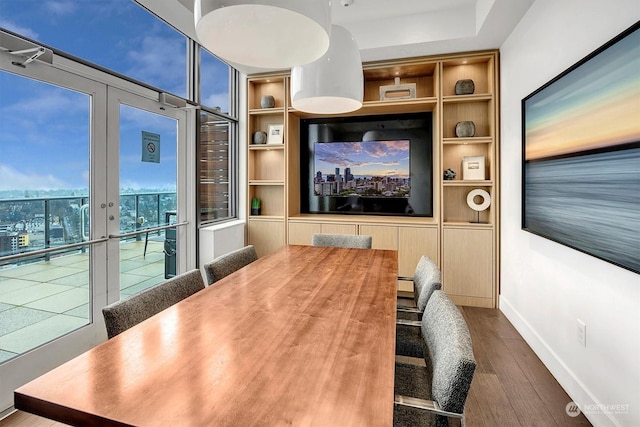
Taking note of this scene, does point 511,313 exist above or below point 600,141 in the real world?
below

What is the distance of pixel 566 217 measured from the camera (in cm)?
200

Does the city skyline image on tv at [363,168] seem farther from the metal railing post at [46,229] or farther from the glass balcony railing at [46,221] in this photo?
the metal railing post at [46,229]

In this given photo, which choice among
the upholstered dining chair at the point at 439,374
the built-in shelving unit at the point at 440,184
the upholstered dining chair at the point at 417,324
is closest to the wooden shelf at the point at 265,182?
the built-in shelving unit at the point at 440,184

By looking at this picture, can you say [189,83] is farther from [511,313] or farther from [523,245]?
[511,313]

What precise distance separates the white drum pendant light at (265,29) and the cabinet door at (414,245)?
2.76 m

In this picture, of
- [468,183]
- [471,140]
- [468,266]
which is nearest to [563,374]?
[468,266]

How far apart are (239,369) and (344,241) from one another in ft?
7.13

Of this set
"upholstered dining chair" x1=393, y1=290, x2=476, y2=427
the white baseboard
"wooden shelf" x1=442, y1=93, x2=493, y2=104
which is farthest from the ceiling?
"upholstered dining chair" x1=393, y1=290, x2=476, y2=427

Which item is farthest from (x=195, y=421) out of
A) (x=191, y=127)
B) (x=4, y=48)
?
(x=191, y=127)

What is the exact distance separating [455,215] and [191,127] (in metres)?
3.08

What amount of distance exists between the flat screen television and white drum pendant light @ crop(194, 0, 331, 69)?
3.05 metres

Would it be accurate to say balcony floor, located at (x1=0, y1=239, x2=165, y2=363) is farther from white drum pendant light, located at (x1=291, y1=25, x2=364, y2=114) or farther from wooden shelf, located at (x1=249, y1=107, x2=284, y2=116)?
wooden shelf, located at (x1=249, y1=107, x2=284, y2=116)

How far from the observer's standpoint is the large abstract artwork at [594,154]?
145cm

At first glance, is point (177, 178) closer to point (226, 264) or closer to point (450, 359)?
point (226, 264)
